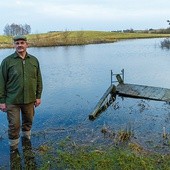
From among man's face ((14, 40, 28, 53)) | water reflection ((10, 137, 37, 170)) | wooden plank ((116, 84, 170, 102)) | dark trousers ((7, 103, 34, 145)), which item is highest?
man's face ((14, 40, 28, 53))

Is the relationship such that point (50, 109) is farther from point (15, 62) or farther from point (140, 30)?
point (140, 30)

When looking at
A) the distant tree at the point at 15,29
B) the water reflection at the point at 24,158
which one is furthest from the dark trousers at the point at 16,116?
the distant tree at the point at 15,29

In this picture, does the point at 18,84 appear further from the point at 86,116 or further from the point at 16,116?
the point at 86,116

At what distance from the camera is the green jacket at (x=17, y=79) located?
726 centimetres

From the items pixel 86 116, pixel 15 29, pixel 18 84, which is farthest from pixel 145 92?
pixel 15 29

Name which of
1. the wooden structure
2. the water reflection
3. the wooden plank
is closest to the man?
the water reflection

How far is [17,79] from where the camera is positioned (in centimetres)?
734

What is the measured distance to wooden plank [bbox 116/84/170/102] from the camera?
50.7 ft

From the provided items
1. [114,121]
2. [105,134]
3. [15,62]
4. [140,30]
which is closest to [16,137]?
[15,62]

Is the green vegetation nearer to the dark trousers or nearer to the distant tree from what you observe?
the dark trousers

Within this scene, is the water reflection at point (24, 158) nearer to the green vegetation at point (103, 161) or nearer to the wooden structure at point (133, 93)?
the green vegetation at point (103, 161)

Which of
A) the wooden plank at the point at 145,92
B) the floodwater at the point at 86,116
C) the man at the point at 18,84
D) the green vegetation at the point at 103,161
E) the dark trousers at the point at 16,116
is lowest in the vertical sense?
the floodwater at the point at 86,116

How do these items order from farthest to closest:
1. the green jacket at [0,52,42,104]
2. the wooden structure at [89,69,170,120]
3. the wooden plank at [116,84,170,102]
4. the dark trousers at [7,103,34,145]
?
1. the wooden plank at [116,84,170,102]
2. the wooden structure at [89,69,170,120]
3. the dark trousers at [7,103,34,145]
4. the green jacket at [0,52,42,104]

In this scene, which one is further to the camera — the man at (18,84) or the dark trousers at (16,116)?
the dark trousers at (16,116)
